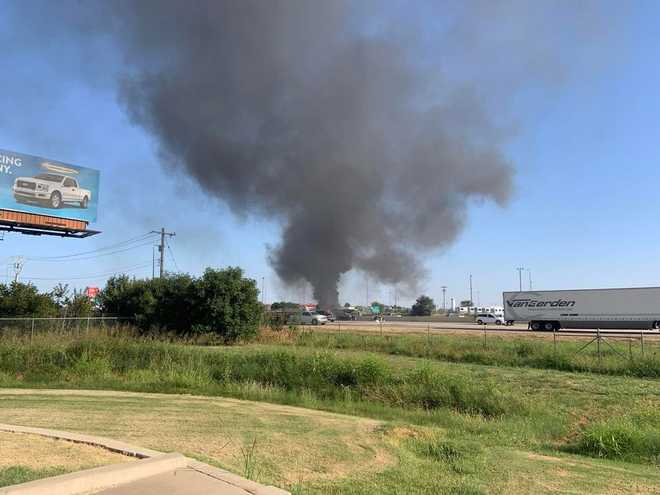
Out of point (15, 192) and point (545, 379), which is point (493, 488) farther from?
point (15, 192)

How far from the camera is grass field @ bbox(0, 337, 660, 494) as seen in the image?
6.78 metres

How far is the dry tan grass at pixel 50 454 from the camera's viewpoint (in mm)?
6027

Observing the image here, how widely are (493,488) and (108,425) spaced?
20.1 ft

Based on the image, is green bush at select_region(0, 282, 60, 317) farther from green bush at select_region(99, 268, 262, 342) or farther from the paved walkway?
the paved walkway

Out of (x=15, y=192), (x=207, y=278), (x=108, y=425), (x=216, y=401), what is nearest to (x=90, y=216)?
(x=15, y=192)

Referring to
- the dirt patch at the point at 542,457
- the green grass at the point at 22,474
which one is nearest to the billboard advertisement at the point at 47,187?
the green grass at the point at 22,474

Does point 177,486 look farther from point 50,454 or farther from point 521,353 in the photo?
point 521,353

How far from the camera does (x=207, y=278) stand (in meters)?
32.8

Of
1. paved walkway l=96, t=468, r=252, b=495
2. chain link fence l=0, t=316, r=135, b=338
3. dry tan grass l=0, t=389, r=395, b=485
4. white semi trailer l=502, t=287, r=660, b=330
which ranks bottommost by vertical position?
dry tan grass l=0, t=389, r=395, b=485

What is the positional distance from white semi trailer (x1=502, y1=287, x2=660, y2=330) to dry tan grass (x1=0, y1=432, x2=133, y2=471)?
46.1 metres

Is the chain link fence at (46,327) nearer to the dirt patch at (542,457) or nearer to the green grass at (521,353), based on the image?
the green grass at (521,353)

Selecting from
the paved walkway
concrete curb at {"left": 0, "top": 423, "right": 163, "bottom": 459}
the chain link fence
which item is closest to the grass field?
concrete curb at {"left": 0, "top": 423, "right": 163, "bottom": 459}

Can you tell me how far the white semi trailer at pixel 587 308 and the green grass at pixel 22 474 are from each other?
46961 mm

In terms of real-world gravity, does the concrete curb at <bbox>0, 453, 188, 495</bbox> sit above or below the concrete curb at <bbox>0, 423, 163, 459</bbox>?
above
